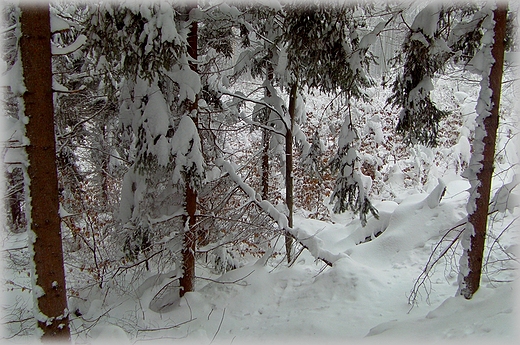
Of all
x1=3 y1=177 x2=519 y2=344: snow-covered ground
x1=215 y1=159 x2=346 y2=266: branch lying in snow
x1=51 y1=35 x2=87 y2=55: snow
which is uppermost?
x1=51 y1=35 x2=87 y2=55: snow

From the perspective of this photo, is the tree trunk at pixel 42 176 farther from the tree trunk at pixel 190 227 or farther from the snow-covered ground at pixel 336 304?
the tree trunk at pixel 190 227

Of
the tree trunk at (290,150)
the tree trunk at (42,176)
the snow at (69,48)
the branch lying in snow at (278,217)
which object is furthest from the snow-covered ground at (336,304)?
the snow at (69,48)

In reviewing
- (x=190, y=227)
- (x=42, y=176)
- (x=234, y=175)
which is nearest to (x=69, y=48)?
(x=42, y=176)

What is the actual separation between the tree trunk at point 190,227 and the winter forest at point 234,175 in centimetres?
4

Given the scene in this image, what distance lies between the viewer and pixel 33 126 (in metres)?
3.37

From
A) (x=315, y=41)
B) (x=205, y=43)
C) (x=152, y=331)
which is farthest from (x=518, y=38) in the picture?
(x=152, y=331)

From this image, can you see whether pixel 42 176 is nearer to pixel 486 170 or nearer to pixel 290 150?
pixel 486 170

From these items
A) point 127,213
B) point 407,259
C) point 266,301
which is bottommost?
point 266,301

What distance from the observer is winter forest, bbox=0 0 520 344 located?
3523mm

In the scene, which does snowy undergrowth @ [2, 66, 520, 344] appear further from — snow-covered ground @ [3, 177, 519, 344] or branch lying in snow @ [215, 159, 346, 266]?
branch lying in snow @ [215, 159, 346, 266]

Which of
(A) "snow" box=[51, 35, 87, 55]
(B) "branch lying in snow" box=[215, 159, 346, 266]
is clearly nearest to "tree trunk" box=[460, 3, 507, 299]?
(B) "branch lying in snow" box=[215, 159, 346, 266]

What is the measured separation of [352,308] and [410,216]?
3630 mm

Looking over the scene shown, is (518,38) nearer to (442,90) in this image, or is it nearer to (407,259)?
(407,259)

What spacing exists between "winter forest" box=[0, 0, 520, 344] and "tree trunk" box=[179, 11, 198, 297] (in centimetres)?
4
